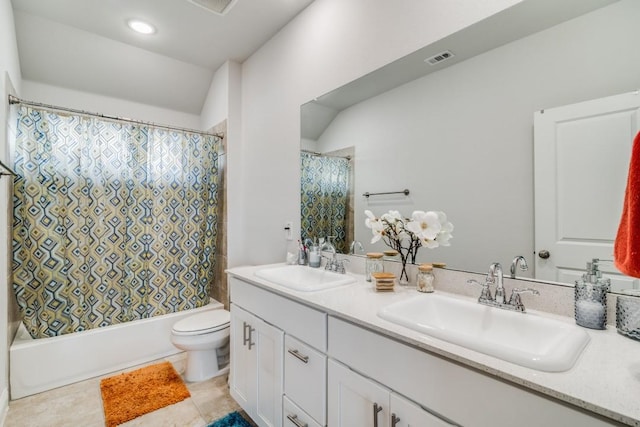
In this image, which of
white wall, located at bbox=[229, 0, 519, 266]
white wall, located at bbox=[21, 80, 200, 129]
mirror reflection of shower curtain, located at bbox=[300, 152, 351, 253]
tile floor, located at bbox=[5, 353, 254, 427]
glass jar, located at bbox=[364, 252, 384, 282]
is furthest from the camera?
white wall, located at bbox=[21, 80, 200, 129]

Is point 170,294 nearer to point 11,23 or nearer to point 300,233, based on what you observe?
point 300,233

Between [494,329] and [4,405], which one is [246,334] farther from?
[4,405]

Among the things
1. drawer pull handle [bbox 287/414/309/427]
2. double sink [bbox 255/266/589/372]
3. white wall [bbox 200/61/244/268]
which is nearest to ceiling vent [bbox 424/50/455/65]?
double sink [bbox 255/266/589/372]

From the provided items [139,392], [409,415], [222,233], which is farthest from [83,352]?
[409,415]

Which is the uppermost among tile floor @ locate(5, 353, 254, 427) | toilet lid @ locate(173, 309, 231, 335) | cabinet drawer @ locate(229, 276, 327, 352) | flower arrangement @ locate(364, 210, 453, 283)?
flower arrangement @ locate(364, 210, 453, 283)

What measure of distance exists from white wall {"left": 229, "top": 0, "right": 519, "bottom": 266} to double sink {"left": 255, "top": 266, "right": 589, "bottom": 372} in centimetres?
107

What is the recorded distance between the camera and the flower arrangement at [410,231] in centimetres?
130

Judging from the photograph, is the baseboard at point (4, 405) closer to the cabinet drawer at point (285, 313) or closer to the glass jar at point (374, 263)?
the cabinet drawer at point (285, 313)

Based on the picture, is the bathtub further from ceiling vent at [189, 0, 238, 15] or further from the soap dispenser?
the soap dispenser

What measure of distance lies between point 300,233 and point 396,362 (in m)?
1.28

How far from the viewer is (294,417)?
50.3 inches

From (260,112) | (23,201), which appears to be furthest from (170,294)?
(260,112)

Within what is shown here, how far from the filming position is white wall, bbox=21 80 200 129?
243 cm

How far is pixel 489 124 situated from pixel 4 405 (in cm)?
303
